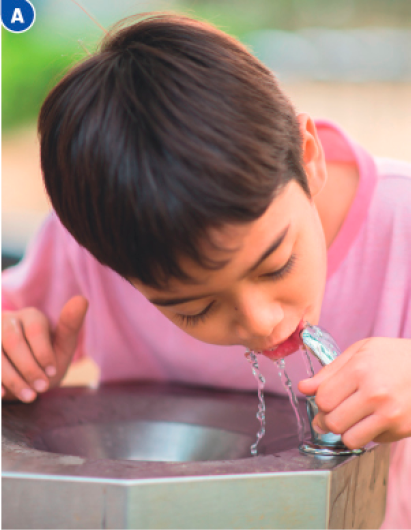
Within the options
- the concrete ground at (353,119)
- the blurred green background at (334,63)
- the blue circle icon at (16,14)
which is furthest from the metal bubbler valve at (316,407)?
the concrete ground at (353,119)

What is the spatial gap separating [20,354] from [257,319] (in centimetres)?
25

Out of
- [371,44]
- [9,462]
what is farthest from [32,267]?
[371,44]

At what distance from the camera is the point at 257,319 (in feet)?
1.51

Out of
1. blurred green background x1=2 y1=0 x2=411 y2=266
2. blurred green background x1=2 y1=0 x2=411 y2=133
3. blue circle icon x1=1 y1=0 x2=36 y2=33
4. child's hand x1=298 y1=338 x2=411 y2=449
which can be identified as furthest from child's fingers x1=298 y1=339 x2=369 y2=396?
blurred green background x1=2 y1=0 x2=411 y2=266

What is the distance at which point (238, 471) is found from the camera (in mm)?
385

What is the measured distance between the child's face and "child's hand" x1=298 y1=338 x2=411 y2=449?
6 centimetres

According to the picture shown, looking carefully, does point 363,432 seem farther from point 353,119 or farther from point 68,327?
point 353,119

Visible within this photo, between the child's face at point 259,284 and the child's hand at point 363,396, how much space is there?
57mm

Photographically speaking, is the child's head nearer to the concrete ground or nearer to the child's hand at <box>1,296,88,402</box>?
the child's hand at <box>1,296,88,402</box>

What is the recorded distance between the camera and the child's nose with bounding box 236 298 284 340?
46cm

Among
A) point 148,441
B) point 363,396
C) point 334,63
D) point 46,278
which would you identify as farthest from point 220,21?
point 363,396

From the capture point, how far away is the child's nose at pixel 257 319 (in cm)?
46

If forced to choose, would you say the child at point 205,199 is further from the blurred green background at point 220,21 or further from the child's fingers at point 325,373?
the blurred green background at point 220,21

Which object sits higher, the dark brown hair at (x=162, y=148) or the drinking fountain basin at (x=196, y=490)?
the dark brown hair at (x=162, y=148)
